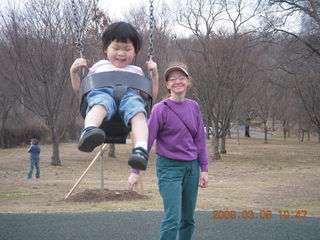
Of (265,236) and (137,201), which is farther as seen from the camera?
(137,201)

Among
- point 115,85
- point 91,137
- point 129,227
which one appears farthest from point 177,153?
point 129,227

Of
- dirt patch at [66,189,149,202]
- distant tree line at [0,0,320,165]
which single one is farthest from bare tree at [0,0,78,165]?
dirt patch at [66,189,149,202]

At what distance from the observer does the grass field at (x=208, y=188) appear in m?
8.47

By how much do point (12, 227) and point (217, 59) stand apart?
15740 mm

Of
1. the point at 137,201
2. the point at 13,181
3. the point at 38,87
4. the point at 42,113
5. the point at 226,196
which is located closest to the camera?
the point at 137,201

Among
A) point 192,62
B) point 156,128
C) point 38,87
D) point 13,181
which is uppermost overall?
point 192,62

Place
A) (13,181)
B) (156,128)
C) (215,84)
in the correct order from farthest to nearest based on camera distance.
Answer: (215,84)
(13,181)
(156,128)

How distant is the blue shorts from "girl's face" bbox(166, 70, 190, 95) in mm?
341

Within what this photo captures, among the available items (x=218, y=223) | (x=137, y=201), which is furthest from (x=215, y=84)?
(x=218, y=223)

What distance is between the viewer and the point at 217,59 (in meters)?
19.9

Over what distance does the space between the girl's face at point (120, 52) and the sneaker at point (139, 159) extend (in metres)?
0.89

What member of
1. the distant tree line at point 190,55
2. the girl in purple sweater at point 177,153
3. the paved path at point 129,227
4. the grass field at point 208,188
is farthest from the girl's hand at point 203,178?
the distant tree line at point 190,55

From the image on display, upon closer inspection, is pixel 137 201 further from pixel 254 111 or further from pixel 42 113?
pixel 254 111

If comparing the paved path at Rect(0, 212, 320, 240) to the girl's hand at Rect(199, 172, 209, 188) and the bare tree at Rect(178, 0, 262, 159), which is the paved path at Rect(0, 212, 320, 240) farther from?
the bare tree at Rect(178, 0, 262, 159)
